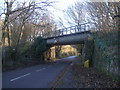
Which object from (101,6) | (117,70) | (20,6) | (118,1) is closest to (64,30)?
(20,6)

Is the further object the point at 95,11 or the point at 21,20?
the point at 21,20

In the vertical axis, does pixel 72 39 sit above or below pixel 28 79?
above

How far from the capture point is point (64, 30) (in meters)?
29.5

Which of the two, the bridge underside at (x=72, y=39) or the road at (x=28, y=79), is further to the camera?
the bridge underside at (x=72, y=39)

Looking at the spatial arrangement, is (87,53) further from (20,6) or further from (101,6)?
(20,6)

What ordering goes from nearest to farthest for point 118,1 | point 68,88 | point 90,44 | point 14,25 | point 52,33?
point 68,88 < point 118,1 < point 90,44 < point 14,25 < point 52,33

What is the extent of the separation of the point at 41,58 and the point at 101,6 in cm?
2361

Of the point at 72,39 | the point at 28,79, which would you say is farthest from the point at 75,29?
the point at 28,79

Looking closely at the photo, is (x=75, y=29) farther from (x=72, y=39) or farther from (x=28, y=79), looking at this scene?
(x=28, y=79)

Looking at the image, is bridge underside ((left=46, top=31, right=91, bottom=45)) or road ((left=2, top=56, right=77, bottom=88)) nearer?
road ((left=2, top=56, right=77, bottom=88))

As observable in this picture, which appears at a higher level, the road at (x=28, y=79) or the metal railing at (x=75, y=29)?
the metal railing at (x=75, y=29)

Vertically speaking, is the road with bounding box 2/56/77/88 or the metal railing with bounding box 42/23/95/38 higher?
the metal railing with bounding box 42/23/95/38

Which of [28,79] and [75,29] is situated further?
[75,29]

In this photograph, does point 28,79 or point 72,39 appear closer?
point 28,79
